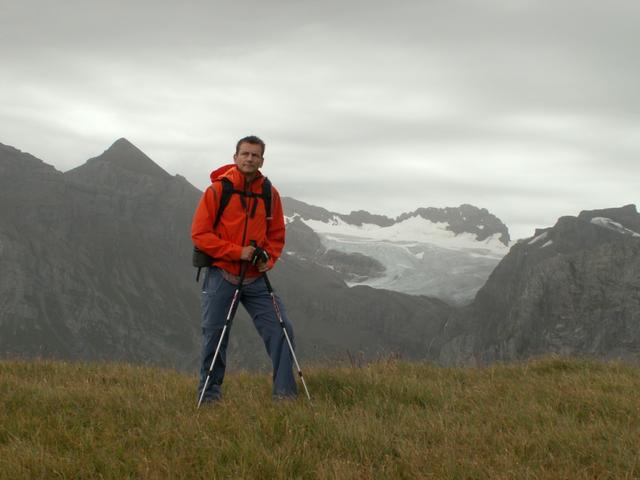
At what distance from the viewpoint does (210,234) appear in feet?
28.2

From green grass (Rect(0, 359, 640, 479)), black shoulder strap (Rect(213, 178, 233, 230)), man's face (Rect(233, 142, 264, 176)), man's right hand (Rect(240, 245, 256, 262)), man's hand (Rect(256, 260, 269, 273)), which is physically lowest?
green grass (Rect(0, 359, 640, 479))

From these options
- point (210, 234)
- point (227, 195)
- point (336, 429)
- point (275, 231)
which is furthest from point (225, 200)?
point (336, 429)

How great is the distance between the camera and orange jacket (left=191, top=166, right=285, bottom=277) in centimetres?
852

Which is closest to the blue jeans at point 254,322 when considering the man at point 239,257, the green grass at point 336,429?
the man at point 239,257

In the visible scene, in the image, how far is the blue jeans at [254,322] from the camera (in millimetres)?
8453

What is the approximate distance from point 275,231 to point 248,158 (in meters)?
1.18

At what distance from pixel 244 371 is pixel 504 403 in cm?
471

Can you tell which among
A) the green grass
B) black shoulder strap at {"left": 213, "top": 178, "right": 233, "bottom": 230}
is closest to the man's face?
black shoulder strap at {"left": 213, "top": 178, "right": 233, "bottom": 230}

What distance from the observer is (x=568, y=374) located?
984 centimetres

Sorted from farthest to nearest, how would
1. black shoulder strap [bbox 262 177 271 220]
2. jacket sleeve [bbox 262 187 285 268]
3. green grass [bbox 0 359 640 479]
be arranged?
jacket sleeve [bbox 262 187 285 268] → black shoulder strap [bbox 262 177 271 220] → green grass [bbox 0 359 640 479]

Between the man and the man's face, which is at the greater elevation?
the man's face

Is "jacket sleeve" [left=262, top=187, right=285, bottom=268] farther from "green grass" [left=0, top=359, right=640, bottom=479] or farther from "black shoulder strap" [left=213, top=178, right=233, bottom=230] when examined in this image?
"green grass" [left=0, top=359, right=640, bottom=479]

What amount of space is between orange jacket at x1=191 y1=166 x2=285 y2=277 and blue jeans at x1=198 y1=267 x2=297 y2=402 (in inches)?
9.7

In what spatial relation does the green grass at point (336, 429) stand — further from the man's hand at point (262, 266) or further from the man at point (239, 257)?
the man's hand at point (262, 266)
